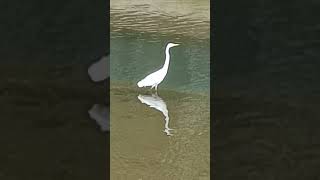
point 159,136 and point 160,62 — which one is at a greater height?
point 160,62

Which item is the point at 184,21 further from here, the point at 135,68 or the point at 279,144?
the point at 279,144

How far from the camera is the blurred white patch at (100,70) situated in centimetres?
339

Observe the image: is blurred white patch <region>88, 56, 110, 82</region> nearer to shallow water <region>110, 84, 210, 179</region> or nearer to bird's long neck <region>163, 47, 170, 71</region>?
shallow water <region>110, 84, 210, 179</region>

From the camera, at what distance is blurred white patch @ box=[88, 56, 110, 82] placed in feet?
11.1

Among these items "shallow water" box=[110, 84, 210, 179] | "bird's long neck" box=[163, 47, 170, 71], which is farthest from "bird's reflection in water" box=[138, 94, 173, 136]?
"bird's long neck" box=[163, 47, 170, 71]

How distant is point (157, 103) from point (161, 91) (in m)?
0.07

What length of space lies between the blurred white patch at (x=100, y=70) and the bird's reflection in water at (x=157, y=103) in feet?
0.78

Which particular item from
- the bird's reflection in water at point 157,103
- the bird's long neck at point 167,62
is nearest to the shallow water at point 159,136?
the bird's reflection in water at point 157,103

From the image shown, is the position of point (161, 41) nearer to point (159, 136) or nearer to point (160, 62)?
point (160, 62)

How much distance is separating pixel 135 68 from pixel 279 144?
92 cm

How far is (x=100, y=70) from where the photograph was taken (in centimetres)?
340

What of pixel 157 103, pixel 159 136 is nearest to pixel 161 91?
pixel 157 103

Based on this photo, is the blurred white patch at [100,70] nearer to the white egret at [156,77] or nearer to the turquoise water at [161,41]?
the turquoise water at [161,41]

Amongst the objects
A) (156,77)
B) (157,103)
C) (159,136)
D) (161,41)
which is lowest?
(159,136)
